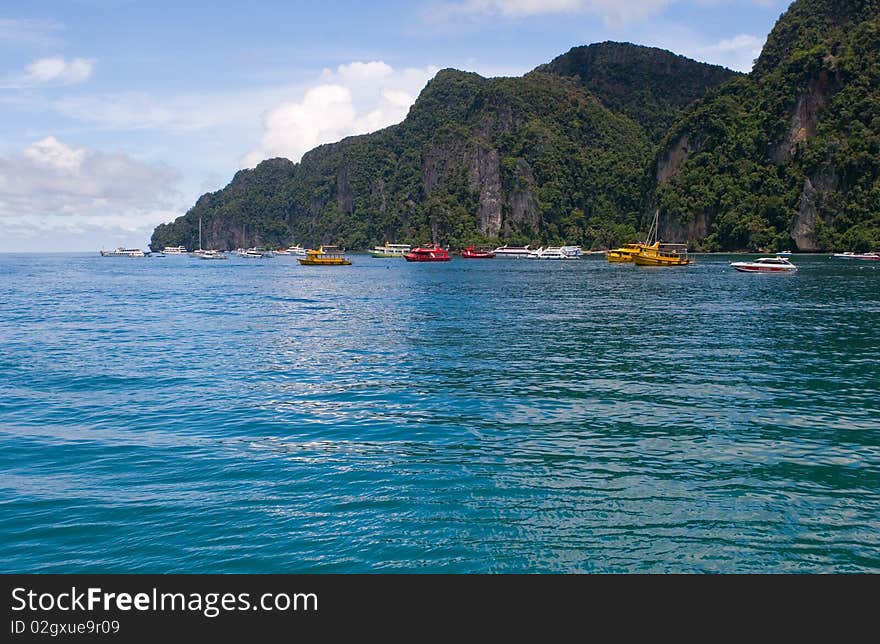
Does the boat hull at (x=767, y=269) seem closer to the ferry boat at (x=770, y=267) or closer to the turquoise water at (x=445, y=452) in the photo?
the ferry boat at (x=770, y=267)

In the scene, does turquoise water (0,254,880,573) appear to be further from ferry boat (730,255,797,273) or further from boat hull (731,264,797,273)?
boat hull (731,264,797,273)

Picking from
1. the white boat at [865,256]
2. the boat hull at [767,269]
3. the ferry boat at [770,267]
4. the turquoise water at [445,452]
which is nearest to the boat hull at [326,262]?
the boat hull at [767,269]

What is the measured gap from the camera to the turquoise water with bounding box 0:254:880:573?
13023 mm

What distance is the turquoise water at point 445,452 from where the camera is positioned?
42.7 ft

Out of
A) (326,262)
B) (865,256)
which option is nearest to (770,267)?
(865,256)

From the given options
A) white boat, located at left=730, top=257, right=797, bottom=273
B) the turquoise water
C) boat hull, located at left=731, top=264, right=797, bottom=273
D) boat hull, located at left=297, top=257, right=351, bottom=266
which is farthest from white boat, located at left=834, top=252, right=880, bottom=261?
boat hull, located at left=297, top=257, right=351, bottom=266

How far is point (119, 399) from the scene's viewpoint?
2623 centimetres

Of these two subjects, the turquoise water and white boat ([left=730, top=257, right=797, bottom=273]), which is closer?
the turquoise water

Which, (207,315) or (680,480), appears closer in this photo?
(680,480)

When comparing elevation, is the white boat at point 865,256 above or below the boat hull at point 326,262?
above

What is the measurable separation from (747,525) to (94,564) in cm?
1283

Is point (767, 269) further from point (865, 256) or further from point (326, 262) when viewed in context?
point (326, 262)

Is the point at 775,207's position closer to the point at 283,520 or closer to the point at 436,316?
the point at 436,316
